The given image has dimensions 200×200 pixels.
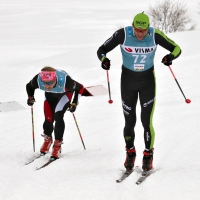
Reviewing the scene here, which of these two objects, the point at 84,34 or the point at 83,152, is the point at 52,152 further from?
the point at 84,34

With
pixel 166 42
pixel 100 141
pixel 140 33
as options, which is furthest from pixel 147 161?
pixel 100 141

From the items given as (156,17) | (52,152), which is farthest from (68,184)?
(156,17)

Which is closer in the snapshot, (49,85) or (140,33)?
(140,33)

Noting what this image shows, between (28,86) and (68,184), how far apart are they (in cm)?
205

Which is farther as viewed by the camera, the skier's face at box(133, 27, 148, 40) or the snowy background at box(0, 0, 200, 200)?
the snowy background at box(0, 0, 200, 200)

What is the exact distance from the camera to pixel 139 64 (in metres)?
5.73

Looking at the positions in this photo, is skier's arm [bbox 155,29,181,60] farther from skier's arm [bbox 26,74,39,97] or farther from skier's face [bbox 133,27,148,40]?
skier's arm [bbox 26,74,39,97]

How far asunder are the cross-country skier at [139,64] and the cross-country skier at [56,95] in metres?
1.07

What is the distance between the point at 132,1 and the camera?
102 metres

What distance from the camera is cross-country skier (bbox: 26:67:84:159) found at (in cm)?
649

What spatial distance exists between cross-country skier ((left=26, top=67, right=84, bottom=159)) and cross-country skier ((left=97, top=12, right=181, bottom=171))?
1.07 metres

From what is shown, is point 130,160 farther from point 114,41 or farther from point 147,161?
point 114,41

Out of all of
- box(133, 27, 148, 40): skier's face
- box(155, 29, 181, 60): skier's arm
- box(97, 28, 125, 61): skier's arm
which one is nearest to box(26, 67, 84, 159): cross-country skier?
box(97, 28, 125, 61): skier's arm

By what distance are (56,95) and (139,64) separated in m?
1.83
